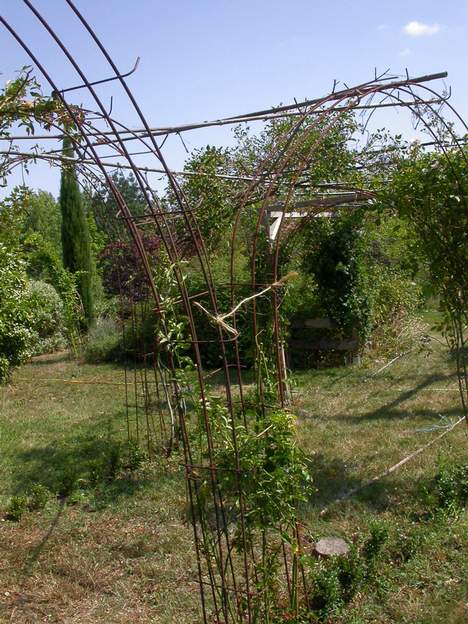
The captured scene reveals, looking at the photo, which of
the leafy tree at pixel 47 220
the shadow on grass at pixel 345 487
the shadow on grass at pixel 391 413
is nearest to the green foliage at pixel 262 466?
the shadow on grass at pixel 345 487

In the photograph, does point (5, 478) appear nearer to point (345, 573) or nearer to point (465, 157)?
point (345, 573)

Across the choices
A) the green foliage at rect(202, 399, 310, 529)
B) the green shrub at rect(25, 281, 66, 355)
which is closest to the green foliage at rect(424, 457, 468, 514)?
Answer: the green foliage at rect(202, 399, 310, 529)

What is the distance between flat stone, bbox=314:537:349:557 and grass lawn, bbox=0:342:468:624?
0.74 ft

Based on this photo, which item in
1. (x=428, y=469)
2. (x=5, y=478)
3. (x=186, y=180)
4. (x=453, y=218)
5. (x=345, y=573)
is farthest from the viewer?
(x=186, y=180)

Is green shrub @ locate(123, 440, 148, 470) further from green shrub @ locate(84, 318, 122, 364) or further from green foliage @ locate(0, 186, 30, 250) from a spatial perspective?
green shrub @ locate(84, 318, 122, 364)

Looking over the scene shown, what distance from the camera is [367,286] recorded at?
1028 centimetres

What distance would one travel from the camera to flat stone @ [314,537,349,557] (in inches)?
154

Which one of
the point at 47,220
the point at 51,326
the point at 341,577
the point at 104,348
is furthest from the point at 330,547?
the point at 47,220

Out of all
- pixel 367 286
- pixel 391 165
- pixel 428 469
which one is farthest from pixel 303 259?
pixel 428 469

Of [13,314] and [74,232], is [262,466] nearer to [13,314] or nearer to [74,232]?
[13,314]

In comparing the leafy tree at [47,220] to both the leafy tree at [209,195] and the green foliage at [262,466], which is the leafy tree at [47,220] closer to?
the leafy tree at [209,195]

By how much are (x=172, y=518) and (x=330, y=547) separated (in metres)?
1.27

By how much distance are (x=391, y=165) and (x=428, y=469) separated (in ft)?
8.87

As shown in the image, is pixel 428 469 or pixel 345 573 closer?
pixel 345 573
